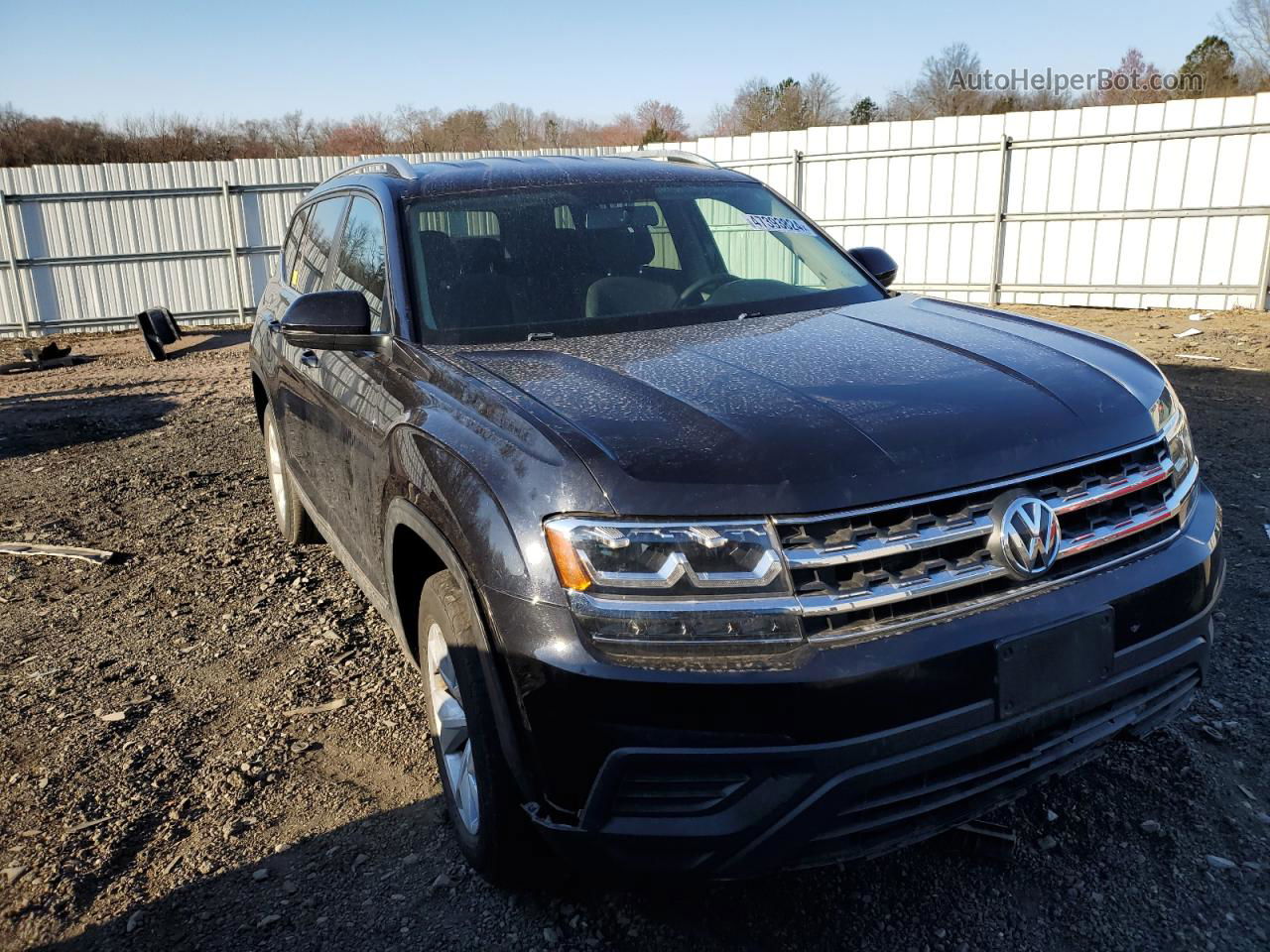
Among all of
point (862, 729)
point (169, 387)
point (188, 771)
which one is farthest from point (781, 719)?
point (169, 387)

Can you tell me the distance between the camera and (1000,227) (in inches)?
544

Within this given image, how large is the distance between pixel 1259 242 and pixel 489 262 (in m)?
12.3

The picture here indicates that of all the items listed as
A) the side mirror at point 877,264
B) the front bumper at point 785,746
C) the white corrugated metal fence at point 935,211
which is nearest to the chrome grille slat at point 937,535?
the front bumper at point 785,746

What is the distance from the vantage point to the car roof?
3361 millimetres

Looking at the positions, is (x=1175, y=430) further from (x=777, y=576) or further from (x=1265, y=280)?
(x=1265, y=280)

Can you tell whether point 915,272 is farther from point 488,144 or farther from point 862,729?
point 488,144

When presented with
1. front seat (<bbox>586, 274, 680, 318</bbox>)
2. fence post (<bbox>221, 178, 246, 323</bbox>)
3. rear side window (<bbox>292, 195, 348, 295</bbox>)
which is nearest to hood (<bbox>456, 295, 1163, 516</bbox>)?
front seat (<bbox>586, 274, 680, 318</bbox>)

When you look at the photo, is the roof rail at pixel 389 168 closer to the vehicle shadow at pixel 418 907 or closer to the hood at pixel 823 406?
the hood at pixel 823 406

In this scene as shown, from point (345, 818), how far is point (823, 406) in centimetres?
184

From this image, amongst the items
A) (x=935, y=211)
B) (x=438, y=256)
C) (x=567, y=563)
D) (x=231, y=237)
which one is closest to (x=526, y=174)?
(x=438, y=256)

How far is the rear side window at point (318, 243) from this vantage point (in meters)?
3.99

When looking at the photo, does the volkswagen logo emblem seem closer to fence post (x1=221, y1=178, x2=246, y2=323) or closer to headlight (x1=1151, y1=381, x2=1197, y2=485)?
headlight (x1=1151, y1=381, x2=1197, y2=485)

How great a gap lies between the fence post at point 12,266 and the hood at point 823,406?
15.5m

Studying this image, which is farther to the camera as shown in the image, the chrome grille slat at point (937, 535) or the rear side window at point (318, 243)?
the rear side window at point (318, 243)
